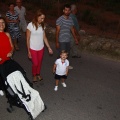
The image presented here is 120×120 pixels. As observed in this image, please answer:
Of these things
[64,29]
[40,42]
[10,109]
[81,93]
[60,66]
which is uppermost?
[64,29]

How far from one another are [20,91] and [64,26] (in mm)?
2300

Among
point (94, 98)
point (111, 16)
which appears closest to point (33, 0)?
point (111, 16)

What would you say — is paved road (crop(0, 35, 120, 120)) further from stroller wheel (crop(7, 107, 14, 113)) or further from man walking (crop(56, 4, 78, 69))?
man walking (crop(56, 4, 78, 69))

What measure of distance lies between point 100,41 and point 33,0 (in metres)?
9.90

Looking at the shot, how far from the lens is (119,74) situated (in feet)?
23.3

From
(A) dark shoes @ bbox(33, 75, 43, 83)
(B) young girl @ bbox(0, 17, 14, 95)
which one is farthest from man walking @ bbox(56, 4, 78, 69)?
(B) young girl @ bbox(0, 17, 14, 95)

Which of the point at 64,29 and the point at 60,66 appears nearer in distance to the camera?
the point at 60,66

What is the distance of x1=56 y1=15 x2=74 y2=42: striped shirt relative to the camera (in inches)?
235

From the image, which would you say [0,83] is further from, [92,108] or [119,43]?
[119,43]

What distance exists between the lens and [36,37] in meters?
5.55

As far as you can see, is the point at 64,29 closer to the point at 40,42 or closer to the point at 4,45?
the point at 40,42

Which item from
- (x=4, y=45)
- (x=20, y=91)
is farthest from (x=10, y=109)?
(x=4, y=45)

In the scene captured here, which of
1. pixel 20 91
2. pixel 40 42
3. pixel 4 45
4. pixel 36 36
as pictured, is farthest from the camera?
pixel 40 42

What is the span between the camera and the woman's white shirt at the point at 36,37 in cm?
544
